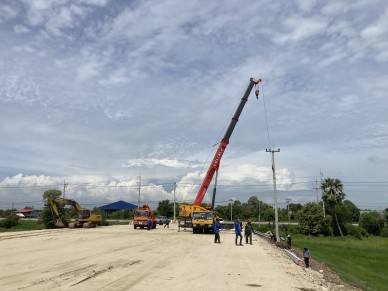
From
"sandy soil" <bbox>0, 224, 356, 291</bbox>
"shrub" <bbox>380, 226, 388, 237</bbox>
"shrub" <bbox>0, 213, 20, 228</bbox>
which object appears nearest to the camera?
"sandy soil" <bbox>0, 224, 356, 291</bbox>

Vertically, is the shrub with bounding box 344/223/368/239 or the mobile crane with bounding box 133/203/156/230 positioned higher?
the mobile crane with bounding box 133/203/156/230

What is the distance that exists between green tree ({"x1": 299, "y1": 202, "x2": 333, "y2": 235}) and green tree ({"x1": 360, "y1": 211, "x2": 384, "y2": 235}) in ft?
43.8

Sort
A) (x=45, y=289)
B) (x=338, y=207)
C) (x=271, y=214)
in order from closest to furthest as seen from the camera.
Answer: (x=45, y=289), (x=338, y=207), (x=271, y=214)

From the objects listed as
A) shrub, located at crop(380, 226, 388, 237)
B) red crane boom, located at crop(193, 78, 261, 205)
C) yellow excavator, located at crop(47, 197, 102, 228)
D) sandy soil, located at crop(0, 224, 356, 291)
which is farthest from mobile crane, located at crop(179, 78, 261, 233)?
shrub, located at crop(380, 226, 388, 237)

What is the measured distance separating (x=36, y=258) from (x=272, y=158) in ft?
69.7

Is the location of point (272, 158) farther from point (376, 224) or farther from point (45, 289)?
point (376, 224)

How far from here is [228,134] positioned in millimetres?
A: 43312

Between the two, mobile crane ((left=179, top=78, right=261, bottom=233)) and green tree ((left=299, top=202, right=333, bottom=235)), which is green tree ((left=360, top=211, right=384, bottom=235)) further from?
mobile crane ((left=179, top=78, right=261, bottom=233))

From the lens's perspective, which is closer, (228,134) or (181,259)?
(181,259)

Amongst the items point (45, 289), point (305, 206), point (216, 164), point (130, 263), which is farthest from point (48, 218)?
point (45, 289)

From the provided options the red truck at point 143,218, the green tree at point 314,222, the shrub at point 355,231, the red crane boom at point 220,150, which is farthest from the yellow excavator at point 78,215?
the shrub at point 355,231

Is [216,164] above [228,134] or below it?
below

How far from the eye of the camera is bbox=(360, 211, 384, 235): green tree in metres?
75.8

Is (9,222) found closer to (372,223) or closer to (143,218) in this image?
(143,218)
